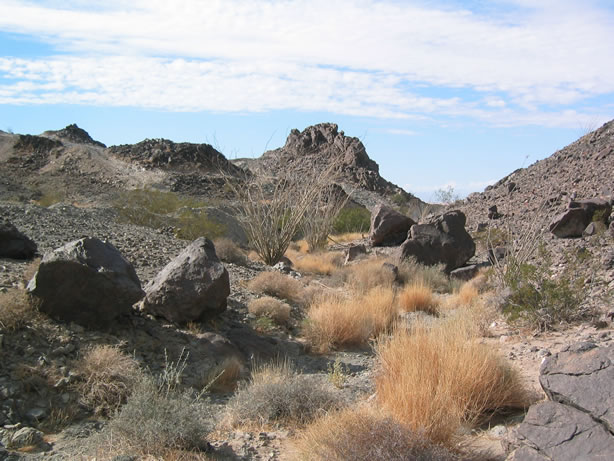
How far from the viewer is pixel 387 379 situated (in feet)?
18.9

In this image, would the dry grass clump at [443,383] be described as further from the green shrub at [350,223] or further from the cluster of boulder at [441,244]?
the green shrub at [350,223]

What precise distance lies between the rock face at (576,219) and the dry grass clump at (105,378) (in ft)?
37.4

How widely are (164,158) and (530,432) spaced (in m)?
48.3

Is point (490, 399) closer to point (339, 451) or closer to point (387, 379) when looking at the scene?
point (387, 379)

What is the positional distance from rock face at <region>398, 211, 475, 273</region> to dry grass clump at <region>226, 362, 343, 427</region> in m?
10.8

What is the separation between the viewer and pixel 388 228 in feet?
67.7

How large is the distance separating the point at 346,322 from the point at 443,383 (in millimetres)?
4576

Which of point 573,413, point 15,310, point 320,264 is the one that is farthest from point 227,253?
point 573,413

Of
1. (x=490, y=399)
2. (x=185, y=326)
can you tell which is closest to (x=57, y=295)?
(x=185, y=326)

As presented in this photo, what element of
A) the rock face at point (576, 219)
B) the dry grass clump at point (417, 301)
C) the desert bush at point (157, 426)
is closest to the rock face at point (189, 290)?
the desert bush at point (157, 426)

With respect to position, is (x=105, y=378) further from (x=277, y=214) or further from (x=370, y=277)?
(x=277, y=214)

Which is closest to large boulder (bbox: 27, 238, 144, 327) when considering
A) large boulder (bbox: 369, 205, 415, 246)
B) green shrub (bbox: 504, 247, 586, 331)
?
green shrub (bbox: 504, 247, 586, 331)

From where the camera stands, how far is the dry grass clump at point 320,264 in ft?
57.7

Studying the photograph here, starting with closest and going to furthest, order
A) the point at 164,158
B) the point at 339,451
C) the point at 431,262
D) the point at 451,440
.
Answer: the point at 339,451 < the point at 451,440 < the point at 431,262 < the point at 164,158
